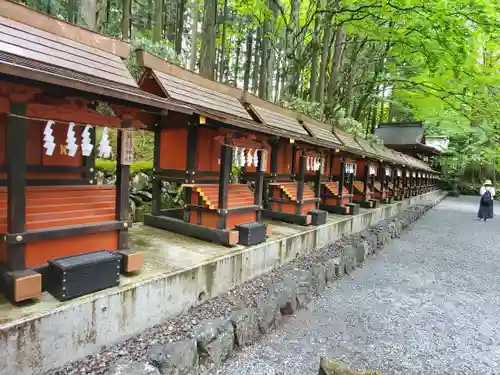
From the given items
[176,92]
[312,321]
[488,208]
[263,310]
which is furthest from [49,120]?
[488,208]

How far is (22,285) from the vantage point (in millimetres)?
2920

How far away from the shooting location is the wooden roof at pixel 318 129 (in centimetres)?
938

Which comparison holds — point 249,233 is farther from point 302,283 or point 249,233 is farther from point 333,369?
point 333,369

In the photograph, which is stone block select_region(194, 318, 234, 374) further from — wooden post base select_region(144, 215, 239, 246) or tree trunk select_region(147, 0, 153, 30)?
tree trunk select_region(147, 0, 153, 30)

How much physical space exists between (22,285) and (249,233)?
3.48m

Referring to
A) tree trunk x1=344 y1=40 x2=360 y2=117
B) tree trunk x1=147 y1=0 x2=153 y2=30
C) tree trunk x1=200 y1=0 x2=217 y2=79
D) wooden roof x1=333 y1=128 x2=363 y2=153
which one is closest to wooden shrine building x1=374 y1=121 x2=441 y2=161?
tree trunk x1=344 y1=40 x2=360 y2=117

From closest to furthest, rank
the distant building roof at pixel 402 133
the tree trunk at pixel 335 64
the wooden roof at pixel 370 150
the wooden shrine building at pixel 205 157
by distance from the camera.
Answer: the wooden shrine building at pixel 205 157
the wooden roof at pixel 370 150
the tree trunk at pixel 335 64
the distant building roof at pixel 402 133

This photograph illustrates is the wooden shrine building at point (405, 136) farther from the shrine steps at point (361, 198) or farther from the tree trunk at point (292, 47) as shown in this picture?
the tree trunk at point (292, 47)

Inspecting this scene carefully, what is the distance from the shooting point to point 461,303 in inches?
230

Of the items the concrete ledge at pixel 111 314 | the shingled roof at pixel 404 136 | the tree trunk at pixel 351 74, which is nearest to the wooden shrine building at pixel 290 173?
the concrete ledge at pixel 111 314

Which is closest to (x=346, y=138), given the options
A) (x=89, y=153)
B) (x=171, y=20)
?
(x=89, y=153)

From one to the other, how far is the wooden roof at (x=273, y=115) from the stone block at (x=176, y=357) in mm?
4833

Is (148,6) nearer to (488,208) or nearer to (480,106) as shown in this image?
(480,106)

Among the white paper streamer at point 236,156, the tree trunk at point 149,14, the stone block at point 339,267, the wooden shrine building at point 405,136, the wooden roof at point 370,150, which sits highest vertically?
the tree trunk at point 149,14
